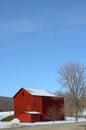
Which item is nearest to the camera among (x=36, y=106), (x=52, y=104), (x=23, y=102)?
(x=36, y=106)

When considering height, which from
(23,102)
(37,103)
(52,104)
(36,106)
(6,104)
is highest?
(6,104)

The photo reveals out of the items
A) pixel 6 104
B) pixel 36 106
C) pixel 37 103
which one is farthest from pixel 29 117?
pixel 6 104

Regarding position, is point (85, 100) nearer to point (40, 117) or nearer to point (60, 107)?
point (60, 107)

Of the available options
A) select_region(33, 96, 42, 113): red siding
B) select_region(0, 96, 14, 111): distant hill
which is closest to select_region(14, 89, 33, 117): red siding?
select_region(33, 96, 42, 113): red siding

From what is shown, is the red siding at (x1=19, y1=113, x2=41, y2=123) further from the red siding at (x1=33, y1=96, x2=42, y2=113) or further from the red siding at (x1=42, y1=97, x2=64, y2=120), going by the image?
the red siding at (x1=42, y1=97, x2=64, y2=120)

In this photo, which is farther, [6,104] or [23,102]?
[6,104]

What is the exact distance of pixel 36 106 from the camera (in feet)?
276

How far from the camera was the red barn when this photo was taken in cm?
8240

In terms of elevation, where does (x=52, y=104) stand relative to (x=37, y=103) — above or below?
below

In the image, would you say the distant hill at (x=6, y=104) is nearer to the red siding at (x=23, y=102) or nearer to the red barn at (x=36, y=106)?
the red siding at (x=23, y=102)

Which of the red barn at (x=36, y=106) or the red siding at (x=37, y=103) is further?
the red siding at (x=37, y=103)

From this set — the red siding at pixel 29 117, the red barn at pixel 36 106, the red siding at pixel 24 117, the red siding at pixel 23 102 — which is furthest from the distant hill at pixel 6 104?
the red siding at pixel 29 117

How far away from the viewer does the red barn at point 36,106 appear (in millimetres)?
82400

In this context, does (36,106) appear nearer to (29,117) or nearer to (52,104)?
(52,104)
